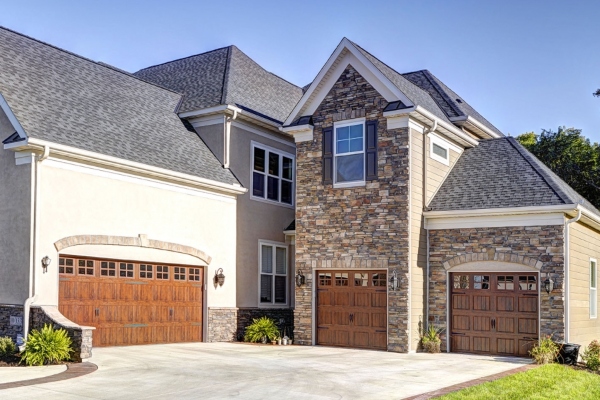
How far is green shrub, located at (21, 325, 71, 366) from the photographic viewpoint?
14.5 meters

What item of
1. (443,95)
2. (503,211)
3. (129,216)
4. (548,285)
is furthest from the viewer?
(443,95)

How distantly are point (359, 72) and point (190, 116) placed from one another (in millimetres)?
5988

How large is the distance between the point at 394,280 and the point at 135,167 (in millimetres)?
7595

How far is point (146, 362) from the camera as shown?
1510 centimetres

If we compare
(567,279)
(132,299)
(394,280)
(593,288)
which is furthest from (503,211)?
(132,299)

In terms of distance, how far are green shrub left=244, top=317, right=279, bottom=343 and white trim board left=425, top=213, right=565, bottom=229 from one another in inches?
220

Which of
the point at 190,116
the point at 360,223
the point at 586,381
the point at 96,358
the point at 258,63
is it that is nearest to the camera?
the point at 586,381

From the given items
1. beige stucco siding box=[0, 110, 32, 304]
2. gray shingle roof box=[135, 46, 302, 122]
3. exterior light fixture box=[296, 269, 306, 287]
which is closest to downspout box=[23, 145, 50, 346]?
beige stucco siding box=[0, 110, 32, 304]

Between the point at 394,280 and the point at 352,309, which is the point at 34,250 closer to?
the point at 352,309

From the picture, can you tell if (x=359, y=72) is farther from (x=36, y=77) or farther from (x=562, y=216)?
(x=36, y=77)

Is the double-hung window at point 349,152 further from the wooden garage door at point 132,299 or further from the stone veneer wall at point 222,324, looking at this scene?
the stone veneer wall at point 222,324

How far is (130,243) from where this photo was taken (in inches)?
722

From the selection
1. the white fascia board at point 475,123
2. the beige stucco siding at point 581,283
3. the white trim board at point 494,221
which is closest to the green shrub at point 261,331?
the white trim board at point 494,221

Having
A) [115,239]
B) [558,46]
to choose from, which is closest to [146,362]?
[115,239]
